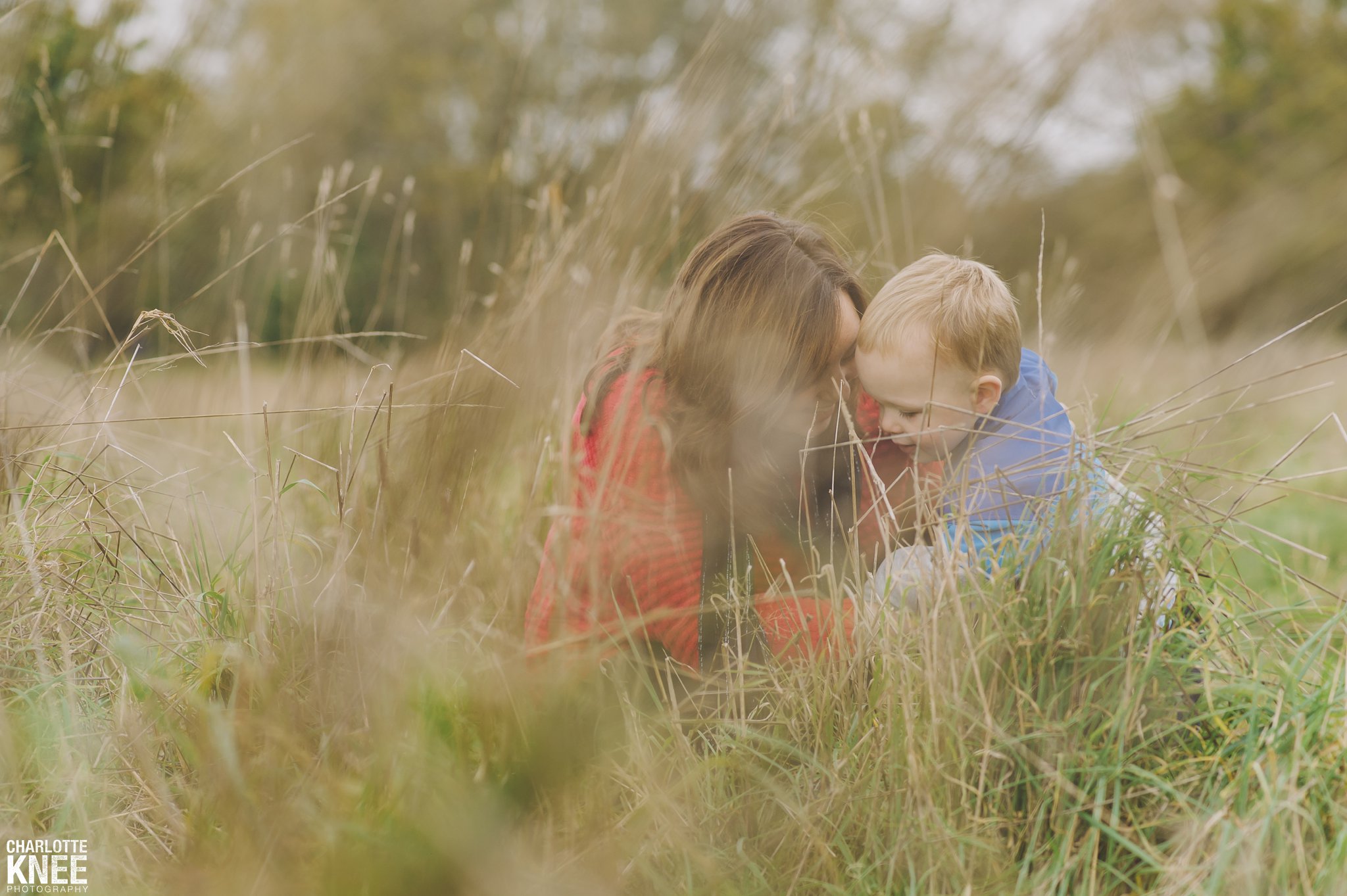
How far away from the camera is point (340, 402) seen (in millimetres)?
1707

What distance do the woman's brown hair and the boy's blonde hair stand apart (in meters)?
0.09

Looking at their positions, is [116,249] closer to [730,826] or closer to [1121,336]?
[730,826]

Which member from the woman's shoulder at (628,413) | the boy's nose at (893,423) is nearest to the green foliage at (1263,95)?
the boy's nose at (893,423)

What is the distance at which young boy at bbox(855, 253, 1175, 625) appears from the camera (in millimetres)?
1334

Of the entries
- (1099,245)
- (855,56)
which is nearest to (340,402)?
(855,56)

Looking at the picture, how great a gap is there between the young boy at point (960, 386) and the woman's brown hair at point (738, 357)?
0.11 metres

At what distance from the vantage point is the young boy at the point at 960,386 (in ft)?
4.38

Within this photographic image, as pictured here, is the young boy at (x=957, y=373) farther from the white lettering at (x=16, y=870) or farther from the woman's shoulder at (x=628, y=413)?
the white lettering at (x=16, y=870)

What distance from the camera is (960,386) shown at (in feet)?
A: 5.10

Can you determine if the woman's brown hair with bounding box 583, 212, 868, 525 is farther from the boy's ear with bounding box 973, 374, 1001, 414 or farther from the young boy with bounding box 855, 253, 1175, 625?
the boy's ear with bounding box 973, 374, 1001, 414

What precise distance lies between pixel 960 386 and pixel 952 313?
0.15m

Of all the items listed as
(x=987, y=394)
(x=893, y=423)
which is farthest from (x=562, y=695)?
(x=987, y=394)

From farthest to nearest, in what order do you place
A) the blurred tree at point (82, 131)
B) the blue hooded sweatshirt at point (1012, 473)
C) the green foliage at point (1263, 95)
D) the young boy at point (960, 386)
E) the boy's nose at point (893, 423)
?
the green foliage at point (1263, 95) → the blurred tree at point (82, 131) → the boy's nose at point (893, 423) → the young boy at point (960, 386) → the blue hooded sweatshirt at point (1012, 473)

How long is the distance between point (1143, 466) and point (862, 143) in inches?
48.3
